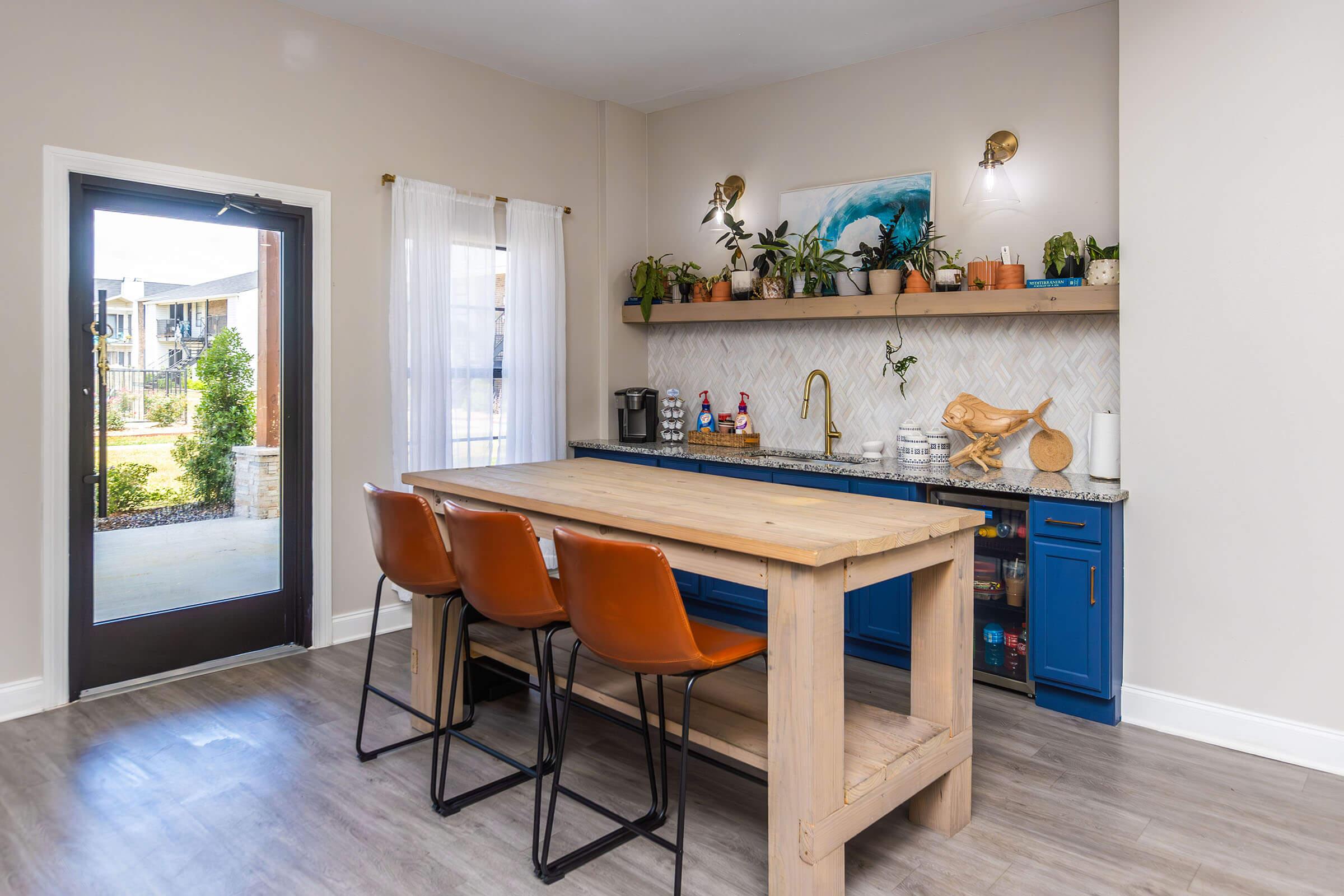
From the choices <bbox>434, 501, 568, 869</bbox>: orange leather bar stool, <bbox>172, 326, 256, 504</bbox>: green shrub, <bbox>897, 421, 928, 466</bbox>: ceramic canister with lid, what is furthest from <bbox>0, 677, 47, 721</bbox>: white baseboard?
<bbox>897, 421, 928, 466</bbox>: ceramic canister with lid

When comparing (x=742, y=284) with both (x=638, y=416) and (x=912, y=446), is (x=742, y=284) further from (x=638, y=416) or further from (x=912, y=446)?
(x=912, y=446)

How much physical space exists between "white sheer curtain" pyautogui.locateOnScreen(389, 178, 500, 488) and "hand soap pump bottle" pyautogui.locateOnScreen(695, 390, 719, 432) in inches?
49.4

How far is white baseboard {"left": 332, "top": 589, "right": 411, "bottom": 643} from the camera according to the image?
4.27 metres

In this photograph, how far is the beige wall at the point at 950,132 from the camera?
3.84m

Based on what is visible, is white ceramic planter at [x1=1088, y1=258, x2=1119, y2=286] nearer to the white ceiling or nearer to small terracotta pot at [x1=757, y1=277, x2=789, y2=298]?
the white ceiling

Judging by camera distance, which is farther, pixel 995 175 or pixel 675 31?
pixel 675 31

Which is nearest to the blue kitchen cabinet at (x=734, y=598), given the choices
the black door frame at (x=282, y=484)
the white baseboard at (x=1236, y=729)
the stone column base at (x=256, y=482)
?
the white baseboard at (x=1236, y=729)

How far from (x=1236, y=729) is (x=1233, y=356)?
1373mm

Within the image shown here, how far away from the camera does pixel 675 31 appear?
168 inches

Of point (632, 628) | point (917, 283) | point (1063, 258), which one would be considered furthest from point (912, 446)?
point (632, 628)

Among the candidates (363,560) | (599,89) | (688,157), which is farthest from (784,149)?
(363,560)

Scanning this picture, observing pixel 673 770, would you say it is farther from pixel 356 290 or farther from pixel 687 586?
pixel 356 290

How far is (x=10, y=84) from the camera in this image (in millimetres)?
3227

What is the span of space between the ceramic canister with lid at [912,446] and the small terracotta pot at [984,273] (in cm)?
75
